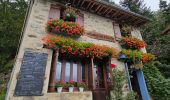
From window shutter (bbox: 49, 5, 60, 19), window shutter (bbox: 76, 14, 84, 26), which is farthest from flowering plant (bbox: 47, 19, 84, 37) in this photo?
window shutter (bbox: 76, 14, 84, 26)

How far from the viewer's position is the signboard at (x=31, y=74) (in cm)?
420

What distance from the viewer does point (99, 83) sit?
6273mm

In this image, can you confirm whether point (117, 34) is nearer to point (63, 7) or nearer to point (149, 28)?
point (63, 7)

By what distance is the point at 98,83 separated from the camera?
6.23 meters

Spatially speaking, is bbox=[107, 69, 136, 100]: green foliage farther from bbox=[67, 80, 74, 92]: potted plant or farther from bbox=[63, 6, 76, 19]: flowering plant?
bbox=[63, 6, 76, 19]: flowering plant

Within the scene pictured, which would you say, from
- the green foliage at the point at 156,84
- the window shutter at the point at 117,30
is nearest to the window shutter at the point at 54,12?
the window shutter at the point at 117,30

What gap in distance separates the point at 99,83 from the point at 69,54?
6.95ft

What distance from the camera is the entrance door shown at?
5637mm

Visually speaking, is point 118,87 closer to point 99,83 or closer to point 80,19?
point 99,83

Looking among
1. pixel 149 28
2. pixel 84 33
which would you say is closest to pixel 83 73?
pixel 84 33

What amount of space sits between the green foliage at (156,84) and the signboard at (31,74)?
18.1ft

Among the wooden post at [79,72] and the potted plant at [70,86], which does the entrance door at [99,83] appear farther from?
the potted plant at [70,86]

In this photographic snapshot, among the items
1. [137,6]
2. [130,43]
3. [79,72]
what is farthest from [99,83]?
[137,6]

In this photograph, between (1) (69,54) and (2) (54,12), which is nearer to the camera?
(1) (69,54)
